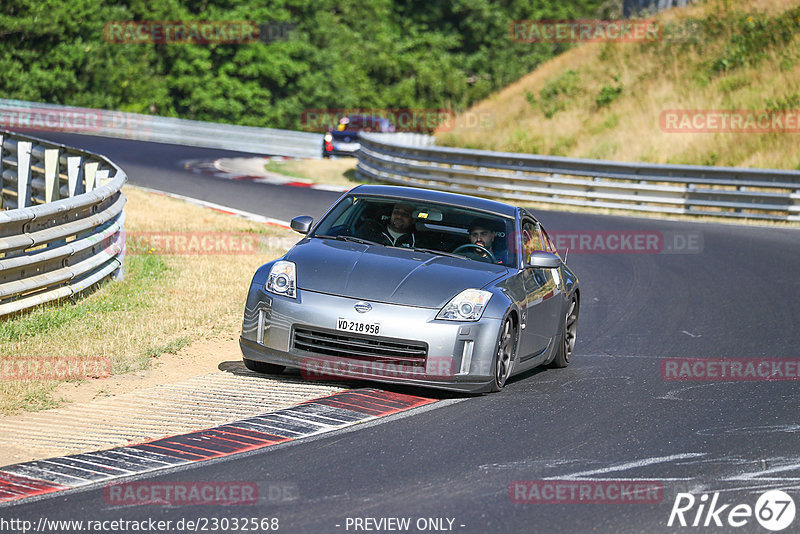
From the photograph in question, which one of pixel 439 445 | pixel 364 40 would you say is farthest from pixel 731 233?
pixel 364 40

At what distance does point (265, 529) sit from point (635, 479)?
2.15 metres

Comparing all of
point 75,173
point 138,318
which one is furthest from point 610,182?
point 138,318

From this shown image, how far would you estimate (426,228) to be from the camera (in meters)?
9.35

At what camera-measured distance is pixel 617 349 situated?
35.6ft

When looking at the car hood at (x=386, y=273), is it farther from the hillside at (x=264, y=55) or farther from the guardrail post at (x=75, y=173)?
the hillside at (x=264, y=55)

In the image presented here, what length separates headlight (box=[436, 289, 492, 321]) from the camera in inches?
319

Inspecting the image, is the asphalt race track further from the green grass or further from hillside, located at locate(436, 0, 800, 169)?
hillside, located at locate(436, 0, 800, 169)

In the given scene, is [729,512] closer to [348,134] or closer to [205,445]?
[205,445]

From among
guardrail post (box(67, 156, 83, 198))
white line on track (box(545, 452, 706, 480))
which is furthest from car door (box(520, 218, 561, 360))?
guardrail post (box(67, 156, 83, 198))

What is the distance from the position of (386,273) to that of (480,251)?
43.3 inches

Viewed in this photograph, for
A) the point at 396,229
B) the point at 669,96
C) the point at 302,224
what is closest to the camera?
the point at 396,229

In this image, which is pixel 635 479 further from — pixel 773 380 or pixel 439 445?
pixel 773 380

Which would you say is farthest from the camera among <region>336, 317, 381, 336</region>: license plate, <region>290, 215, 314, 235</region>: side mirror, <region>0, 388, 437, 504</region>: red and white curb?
<region>290, 215, 314, 235</region>: side mirror

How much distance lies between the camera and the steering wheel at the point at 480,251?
29.8 feet
